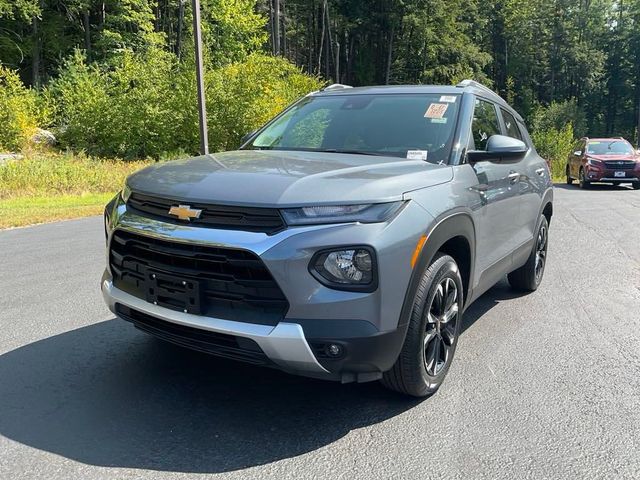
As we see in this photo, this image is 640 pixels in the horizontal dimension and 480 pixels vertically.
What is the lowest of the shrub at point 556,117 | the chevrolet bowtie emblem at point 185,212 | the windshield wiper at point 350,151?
the shrub at point 556,117

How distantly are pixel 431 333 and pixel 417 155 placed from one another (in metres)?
1.14

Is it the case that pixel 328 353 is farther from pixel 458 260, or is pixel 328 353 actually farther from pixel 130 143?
pixel 130 143

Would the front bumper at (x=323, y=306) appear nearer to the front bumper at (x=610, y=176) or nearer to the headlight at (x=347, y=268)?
the headlight at (x=347, y=268)

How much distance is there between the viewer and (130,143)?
26344 mm

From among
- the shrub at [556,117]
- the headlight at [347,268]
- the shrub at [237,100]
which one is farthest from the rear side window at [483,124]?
the shrub at [556,117]

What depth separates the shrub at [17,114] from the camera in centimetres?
2308

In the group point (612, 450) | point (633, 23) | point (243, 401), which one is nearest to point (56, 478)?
point (243, 401)

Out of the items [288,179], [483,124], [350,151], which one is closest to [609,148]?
[483,124]

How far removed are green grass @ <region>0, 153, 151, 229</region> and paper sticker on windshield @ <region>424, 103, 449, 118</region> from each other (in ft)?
29.5

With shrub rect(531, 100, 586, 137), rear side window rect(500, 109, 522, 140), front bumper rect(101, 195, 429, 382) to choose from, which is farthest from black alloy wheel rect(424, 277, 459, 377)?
shrub rect(531, 100, 586, 137)

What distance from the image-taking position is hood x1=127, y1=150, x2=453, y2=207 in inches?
111

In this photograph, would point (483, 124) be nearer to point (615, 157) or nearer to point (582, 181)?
point (615, 157)

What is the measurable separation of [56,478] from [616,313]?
4.68 metres

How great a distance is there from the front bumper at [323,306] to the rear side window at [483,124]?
1.54 meters
